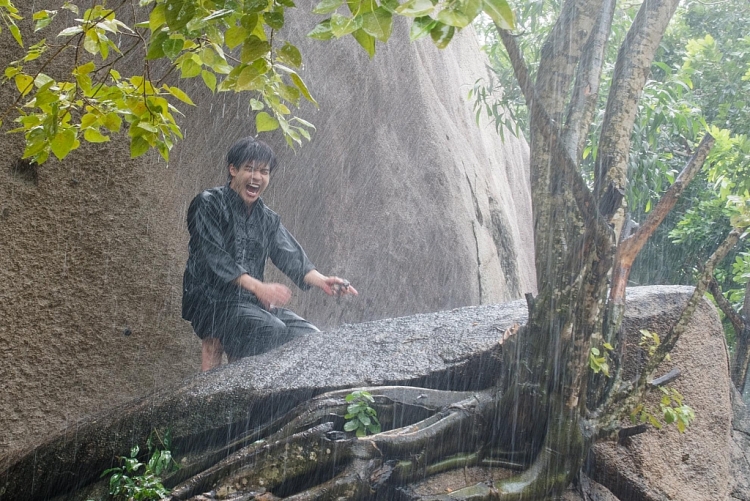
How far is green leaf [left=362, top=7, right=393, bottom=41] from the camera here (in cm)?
160

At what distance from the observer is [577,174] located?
2.95 meters

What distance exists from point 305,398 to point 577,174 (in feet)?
5.53

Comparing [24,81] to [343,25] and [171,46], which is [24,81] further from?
[343,25]

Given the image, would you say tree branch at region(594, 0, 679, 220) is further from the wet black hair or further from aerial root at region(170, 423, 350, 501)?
the wet black hair

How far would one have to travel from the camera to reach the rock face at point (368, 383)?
3.58 metres

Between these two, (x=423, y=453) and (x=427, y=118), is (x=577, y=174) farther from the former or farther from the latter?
(x=427, y=118)

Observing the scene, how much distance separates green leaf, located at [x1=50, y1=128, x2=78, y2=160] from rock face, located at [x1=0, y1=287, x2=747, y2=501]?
56.3 inches

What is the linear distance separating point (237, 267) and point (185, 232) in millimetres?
1270

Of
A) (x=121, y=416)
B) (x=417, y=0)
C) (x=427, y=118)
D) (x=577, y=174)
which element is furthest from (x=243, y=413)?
(x=427, y=118)

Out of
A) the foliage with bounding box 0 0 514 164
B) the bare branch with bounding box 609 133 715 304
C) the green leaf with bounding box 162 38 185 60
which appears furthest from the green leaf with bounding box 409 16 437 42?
the bare branch with bounding box 609 133 715 304

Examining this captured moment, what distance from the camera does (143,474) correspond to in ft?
11.2

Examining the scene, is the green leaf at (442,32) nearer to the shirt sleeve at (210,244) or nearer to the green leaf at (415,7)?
the green leaf at (415,7)

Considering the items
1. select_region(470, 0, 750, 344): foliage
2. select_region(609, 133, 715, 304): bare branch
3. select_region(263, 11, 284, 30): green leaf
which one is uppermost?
select_region(470, 0, 750, 344): foliage

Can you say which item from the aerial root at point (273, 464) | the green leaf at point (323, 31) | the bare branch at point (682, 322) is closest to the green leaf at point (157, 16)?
the green leaf at point (323, 31)
